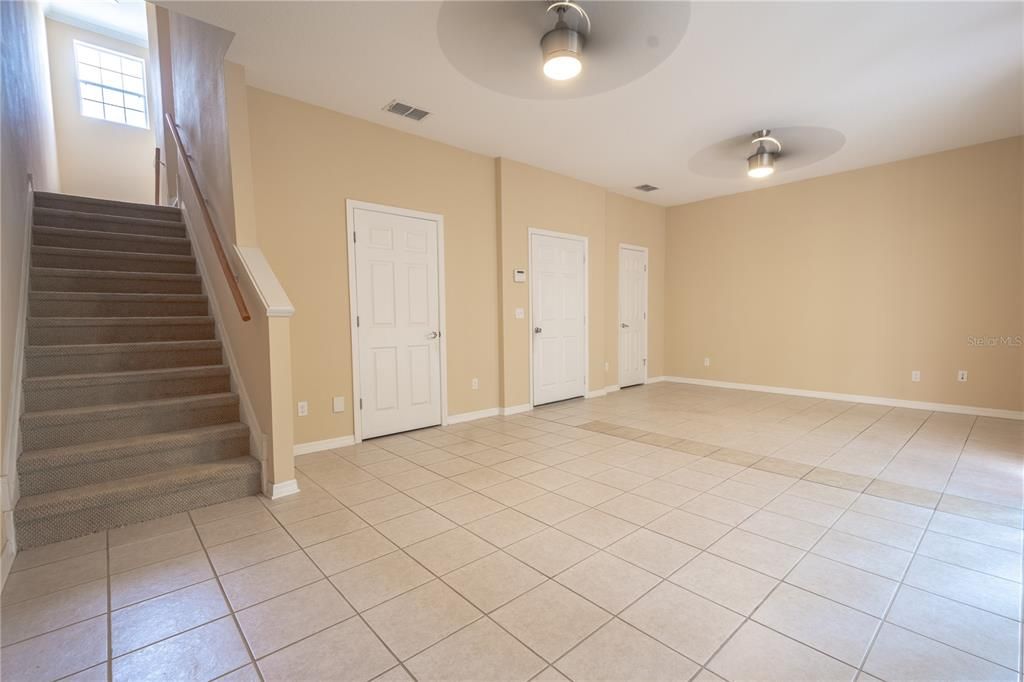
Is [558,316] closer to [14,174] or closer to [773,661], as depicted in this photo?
[773,661]

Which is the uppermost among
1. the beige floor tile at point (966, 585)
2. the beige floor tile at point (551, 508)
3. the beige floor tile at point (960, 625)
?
the beige floor tile at point (551, 508)

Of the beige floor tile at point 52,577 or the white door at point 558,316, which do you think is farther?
the white door at point 558,316

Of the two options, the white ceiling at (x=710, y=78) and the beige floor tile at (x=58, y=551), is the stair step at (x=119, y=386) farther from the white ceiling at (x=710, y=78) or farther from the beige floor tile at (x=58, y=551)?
the white ceiling at (x=710, y=78)

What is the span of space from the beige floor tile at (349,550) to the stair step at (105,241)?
3382 millimetres

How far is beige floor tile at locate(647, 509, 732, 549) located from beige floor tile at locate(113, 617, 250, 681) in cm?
190

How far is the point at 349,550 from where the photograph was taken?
217 centimetres

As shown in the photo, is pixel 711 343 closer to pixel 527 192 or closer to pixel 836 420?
pixel 836 420

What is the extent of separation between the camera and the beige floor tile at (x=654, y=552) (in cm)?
201

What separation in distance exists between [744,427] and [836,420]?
109cm

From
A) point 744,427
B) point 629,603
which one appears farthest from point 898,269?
point 629,603

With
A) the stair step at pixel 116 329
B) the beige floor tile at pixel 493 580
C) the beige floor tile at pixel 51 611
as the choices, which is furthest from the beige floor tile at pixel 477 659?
the stair step at pixel 116 329

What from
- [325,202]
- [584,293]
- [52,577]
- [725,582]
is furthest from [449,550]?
[584,293]

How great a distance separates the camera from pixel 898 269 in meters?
5.14

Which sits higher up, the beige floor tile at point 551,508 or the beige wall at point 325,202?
the beige wall at point 325,202
